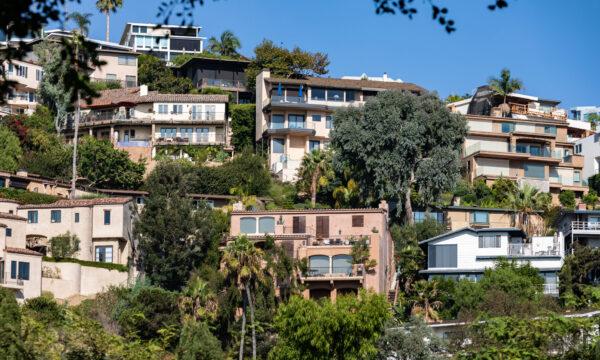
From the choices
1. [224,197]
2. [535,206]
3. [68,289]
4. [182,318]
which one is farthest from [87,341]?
[535,206]

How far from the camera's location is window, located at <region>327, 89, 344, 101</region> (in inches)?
4286

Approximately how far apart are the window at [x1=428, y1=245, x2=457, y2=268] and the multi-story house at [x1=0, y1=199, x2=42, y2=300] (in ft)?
76.2

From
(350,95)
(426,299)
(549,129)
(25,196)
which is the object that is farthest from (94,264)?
(549,129)

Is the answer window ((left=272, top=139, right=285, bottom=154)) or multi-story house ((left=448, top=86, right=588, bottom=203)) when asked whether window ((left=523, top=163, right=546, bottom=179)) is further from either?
window ((left=272, top=139, right=285, bottom=154))

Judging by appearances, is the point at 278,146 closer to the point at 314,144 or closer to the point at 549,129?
the point at 314,144

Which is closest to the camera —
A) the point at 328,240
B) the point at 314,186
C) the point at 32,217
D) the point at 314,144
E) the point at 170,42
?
the point at 328,240

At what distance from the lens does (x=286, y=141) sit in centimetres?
10469

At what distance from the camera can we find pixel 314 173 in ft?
297

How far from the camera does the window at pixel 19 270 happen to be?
70.6 meters

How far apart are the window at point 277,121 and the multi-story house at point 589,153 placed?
1074 inches

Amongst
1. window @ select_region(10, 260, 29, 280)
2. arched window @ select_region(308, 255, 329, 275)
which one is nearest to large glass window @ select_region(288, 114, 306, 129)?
arched window @ select_region(308, 255, 329, 275)

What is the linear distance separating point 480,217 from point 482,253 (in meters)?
11.5

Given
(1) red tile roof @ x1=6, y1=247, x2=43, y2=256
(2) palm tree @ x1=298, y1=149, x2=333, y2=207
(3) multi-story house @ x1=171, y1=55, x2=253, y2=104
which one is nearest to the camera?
(1) red tile roof @ x1=6, y1=247, x2=43, y2=256

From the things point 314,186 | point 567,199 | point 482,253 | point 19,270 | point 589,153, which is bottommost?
point 19,270
